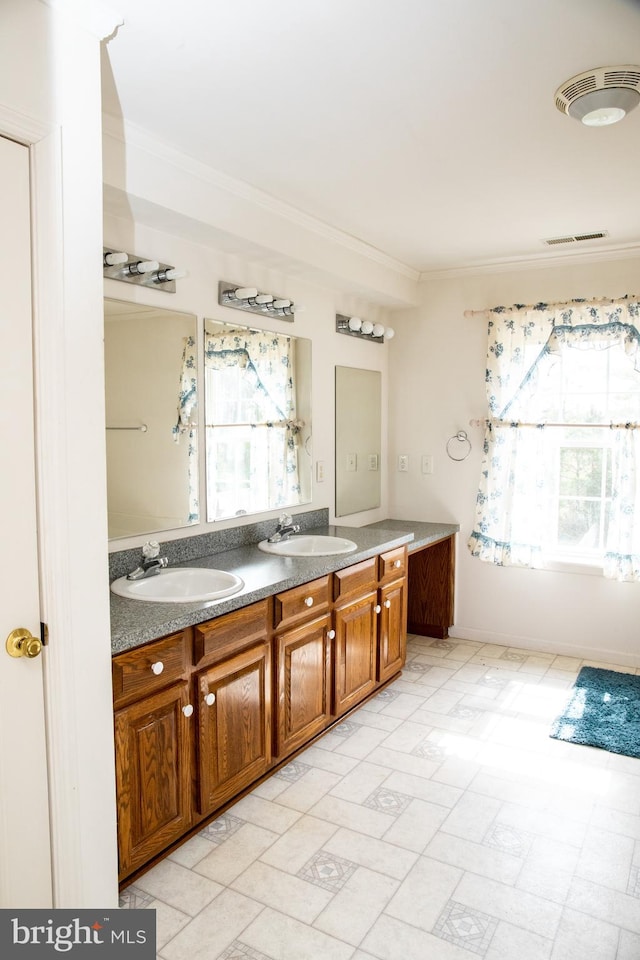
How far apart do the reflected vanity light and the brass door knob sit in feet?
9.59

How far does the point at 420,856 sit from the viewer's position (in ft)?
7.41

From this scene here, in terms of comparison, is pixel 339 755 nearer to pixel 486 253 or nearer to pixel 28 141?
pixel 28 141

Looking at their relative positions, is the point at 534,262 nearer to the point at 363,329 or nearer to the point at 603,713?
the point at 363,329

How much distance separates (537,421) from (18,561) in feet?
11.0

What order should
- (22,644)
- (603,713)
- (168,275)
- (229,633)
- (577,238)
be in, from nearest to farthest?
(22,644)
(229,633)
(168,275)
(603,713)
(577,238)

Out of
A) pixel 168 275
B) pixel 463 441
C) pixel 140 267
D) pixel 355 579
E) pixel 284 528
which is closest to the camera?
pixel 140 267

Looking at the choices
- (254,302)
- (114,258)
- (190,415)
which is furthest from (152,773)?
(254,302)

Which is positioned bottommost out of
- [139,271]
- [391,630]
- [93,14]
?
[391,630]

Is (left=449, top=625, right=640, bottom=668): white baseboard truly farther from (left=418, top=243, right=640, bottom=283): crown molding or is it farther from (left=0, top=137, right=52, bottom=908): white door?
(left=0, top=137, right=52, bottom=908): white door

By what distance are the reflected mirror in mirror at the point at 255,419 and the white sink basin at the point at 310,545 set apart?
21 centimetres

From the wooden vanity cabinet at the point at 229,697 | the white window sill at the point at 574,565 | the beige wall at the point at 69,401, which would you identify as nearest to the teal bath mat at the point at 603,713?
the white window sill at the point at 574,565

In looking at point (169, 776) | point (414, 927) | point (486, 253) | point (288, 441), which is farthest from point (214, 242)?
point (414, 927)

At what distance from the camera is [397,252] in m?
3.97

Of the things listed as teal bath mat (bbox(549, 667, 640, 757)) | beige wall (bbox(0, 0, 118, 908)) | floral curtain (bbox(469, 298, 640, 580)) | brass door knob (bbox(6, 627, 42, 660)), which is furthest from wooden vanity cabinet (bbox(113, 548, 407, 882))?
floral curtain (bbox(469, 298, 640, 580))
